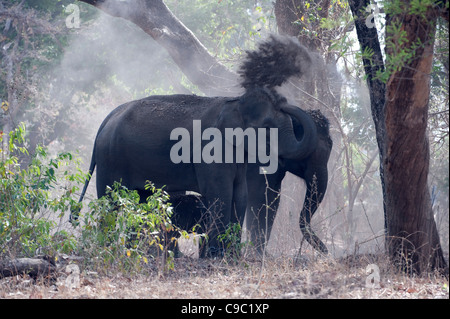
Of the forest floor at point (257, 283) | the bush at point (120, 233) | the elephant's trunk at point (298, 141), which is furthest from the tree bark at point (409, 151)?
the bush at point (120, 233)

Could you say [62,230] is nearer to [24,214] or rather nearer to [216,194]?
[24,214]

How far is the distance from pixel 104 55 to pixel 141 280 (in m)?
18.6

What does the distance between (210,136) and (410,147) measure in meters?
3.37

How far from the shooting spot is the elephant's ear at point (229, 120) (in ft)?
30.7

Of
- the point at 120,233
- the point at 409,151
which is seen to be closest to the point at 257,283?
the point at 120,233

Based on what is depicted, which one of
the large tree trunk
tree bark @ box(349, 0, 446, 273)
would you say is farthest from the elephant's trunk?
the large tree trunk

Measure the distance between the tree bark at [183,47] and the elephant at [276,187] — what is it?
3.57 metres

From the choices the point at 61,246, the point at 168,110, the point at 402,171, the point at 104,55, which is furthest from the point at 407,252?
the point at 104,55

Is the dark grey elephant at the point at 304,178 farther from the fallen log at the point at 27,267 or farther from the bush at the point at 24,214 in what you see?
the fallen log at the point at 27,267

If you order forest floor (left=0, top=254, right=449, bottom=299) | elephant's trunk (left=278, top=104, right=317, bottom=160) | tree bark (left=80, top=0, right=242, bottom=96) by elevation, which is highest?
tree bark (left=80, top=0, right=242, bottom=96)

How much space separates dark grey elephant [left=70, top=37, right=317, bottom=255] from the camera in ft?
30.4

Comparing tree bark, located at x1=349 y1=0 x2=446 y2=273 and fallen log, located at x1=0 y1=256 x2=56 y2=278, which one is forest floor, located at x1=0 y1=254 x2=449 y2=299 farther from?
tree bark, located at x1=349 y1=0 x2=446 y2=273

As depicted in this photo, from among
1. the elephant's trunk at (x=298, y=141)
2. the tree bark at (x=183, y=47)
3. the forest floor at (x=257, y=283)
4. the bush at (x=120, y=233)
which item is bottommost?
the forest floor at (x=257, y=283)

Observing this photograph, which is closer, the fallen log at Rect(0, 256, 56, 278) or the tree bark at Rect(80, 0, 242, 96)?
the fallen log at Rect(0, 256, 56, 278)
